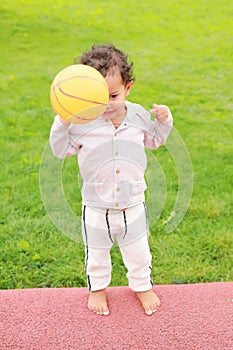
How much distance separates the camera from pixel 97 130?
260 cm

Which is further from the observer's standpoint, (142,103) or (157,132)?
(142,103)

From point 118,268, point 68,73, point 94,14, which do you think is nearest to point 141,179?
point 68,73

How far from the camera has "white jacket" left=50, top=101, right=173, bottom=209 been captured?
2.61 metres

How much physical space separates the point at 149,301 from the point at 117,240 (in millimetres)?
398

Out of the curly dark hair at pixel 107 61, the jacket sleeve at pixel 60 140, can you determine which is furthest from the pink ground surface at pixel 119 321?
the curly dark hair at pixel 107 61

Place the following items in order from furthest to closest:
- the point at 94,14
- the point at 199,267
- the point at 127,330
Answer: the point at 94,14 < the point at 199,267 < the point at 127,330

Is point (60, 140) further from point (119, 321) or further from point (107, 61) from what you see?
point (119, 321)

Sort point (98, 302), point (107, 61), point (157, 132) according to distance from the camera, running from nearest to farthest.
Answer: point (107, 61)
point (157, 132)
point (98, 302)

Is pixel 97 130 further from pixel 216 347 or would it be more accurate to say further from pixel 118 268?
pixel 118 268

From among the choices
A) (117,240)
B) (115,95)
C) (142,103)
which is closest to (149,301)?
(117,240)

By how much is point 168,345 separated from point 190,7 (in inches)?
481

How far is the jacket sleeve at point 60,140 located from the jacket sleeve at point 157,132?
36 centimetres

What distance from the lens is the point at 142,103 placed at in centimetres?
700

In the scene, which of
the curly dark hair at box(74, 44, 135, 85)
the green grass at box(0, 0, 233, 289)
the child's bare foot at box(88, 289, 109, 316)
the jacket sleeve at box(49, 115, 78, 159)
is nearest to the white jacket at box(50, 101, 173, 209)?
the jacket sleeve at box(49, 115, 78, 159)
